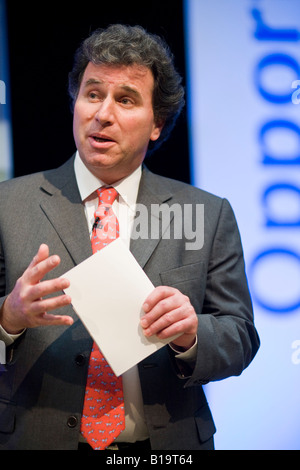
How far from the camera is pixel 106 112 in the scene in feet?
5.86

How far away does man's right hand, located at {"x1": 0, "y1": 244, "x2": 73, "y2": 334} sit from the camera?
1.28 meters

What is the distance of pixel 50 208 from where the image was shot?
5.81 feet

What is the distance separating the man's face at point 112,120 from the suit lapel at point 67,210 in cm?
11

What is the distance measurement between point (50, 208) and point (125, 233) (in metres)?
0.27

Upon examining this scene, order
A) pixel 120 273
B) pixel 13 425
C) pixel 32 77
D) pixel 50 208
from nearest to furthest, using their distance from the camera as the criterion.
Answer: pixel 120 273 → pixel 13 425 → pixel 50 208 → pixel 32 77

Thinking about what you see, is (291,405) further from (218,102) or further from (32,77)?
(32,77)

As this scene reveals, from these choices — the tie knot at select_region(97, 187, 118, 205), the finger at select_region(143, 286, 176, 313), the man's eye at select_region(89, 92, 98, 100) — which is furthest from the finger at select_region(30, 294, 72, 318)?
the man's eye at select_region(89, 92, 98, 100)

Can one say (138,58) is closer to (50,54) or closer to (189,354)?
(50,54)

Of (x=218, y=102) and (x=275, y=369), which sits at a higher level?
(x=218, y=102)

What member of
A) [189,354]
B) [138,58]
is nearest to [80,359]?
[189,354]

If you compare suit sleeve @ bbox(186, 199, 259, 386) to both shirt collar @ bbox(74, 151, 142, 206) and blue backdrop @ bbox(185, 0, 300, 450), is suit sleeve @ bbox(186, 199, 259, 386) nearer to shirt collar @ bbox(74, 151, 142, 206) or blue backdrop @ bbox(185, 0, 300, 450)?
shirt collar @ bbox(74, 151, 142, 206)
